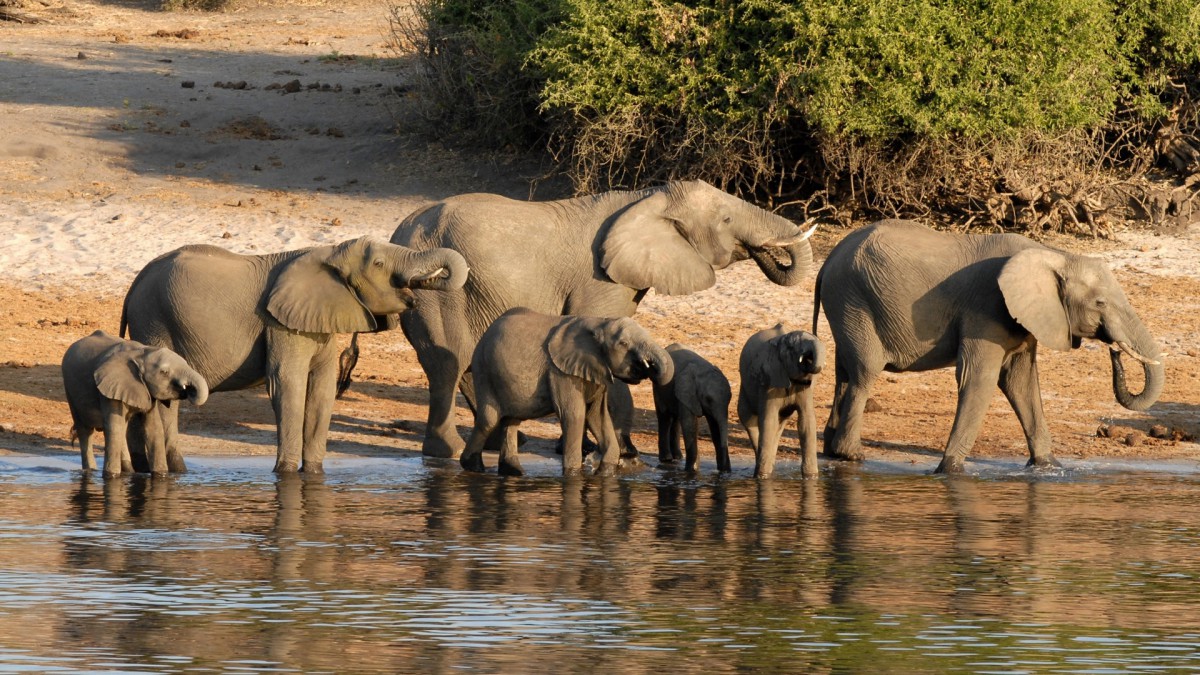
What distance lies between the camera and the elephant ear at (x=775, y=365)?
1222cm

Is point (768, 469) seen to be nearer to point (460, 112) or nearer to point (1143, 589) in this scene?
point (1143, 589)

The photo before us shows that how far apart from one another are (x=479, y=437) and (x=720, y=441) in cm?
153

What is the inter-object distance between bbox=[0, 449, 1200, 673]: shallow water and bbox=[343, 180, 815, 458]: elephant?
1.08 meters

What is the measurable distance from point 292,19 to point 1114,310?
20372mm

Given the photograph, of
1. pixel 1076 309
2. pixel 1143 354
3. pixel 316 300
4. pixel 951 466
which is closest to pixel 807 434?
pixel 951 466

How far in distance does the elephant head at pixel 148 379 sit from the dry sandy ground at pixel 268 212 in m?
1.78

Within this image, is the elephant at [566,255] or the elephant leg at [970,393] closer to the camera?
the elephant leg at [970,393]

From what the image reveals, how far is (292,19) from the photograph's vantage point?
31.1 m

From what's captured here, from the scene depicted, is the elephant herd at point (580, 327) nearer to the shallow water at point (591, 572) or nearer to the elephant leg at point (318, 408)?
the elephant leg at point (318, 408)

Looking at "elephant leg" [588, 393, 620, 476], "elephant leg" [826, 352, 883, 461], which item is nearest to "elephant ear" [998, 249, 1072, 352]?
"elephant leg" [826, 352, 883, 461]

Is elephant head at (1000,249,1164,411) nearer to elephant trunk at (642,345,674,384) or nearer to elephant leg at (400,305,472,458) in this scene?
elephant trunk at (642,345,674,384)

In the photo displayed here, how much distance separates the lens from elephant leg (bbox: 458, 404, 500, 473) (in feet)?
41.1

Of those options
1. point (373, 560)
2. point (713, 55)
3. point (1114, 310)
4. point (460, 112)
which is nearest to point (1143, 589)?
point (373, 560)

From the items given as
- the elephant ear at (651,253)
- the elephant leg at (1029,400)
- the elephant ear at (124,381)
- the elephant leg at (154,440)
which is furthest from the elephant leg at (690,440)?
the elephant ear at (124,381)
